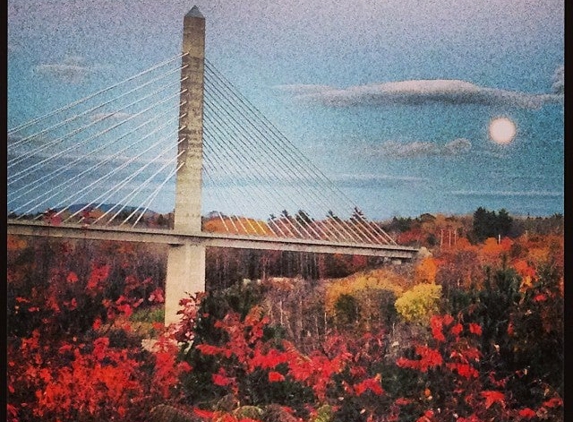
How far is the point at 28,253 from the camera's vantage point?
10.1 feet

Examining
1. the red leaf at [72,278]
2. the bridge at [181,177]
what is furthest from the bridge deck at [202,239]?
the red leaf at [72,278]

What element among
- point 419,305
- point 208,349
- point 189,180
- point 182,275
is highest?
point 189,180

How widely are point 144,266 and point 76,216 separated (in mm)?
301

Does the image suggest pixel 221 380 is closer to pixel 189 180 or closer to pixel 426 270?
pixel 189 180

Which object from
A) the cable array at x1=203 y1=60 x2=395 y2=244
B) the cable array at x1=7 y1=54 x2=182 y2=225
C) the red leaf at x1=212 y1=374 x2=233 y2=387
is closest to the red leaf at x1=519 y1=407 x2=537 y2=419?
the cable array at x1=203 y1=60 x2=395 y2=244

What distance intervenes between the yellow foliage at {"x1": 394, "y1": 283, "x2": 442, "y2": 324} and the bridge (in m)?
0.16

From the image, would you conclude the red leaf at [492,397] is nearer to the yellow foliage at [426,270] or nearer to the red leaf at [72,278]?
the yellow foliage at [426,270]

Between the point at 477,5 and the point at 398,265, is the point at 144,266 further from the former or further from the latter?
the point at 477,5

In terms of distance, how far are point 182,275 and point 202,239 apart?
15 cm

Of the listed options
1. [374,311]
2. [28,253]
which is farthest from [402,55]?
[28,253]

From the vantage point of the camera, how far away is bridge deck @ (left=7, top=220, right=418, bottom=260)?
308 centimetres

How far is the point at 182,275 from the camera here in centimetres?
312

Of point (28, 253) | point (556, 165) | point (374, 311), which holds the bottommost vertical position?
point (374, 311)

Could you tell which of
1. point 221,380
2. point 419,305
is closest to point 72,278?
point 221,380
